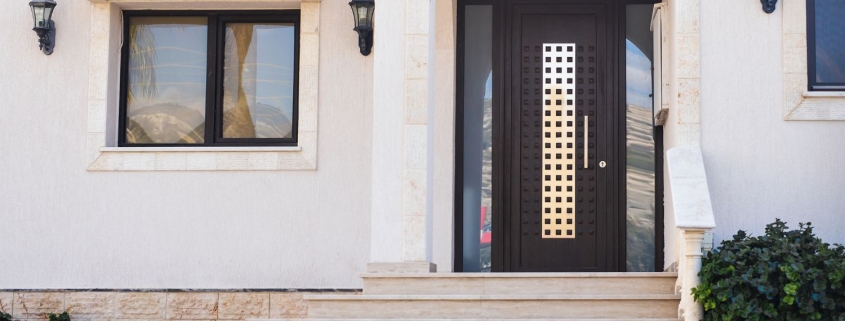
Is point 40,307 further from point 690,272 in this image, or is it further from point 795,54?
point 795,54

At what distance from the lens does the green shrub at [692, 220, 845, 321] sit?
8.75m

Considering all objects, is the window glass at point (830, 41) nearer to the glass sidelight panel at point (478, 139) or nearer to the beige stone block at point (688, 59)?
the beige stone block at point (688, 59)

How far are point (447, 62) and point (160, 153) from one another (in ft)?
8.87

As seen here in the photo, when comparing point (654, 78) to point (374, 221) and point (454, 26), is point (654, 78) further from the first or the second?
point (374, 221)

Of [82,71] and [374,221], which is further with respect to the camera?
[82,71]

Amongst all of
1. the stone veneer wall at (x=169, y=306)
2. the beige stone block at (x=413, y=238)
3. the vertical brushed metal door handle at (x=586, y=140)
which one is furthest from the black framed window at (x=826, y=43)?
the stone veneer wall at (x=169, y=306)

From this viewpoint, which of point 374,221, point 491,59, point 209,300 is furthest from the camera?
point 491,59

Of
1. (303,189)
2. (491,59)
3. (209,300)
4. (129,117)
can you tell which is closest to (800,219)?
(491,59)

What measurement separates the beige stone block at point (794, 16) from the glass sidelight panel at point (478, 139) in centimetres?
278

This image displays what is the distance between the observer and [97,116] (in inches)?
458

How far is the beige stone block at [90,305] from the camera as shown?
11.4 m

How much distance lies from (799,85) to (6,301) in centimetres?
701

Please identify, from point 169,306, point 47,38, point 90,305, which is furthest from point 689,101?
point 47,38

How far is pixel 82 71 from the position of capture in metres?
11.7
